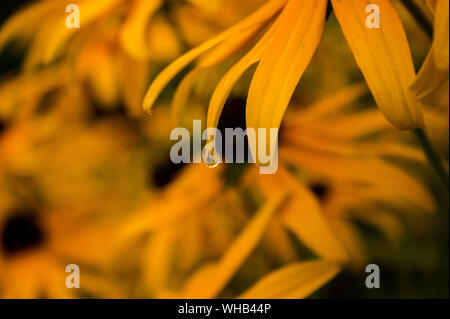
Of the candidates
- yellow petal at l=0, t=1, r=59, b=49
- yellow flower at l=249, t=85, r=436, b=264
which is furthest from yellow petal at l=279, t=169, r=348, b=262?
yellow petal at l=0, t=1, r=59, b=49

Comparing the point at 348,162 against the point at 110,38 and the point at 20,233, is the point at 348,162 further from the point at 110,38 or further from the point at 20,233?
the point at 20,233

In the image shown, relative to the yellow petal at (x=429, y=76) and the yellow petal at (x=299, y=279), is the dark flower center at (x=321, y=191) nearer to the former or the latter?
the yellow petal at (x=299, y=279)

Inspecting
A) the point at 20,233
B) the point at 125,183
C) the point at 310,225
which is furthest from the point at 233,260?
the point at 20,233

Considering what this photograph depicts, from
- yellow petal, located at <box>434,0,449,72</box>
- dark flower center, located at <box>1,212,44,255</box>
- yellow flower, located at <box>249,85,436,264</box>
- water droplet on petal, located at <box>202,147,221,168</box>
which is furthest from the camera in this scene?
dark flower center, located at <box>1,212,44,255</box>

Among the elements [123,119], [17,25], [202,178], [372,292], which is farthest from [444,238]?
[17,25]

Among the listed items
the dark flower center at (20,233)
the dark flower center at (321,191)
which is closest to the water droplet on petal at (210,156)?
the dark flower center at (321,191)

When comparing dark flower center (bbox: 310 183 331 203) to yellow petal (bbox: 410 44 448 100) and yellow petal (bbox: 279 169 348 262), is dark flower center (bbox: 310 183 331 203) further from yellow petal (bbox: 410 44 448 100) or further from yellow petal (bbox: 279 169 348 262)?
yellow petal (bbox: 410 44 448 100)
